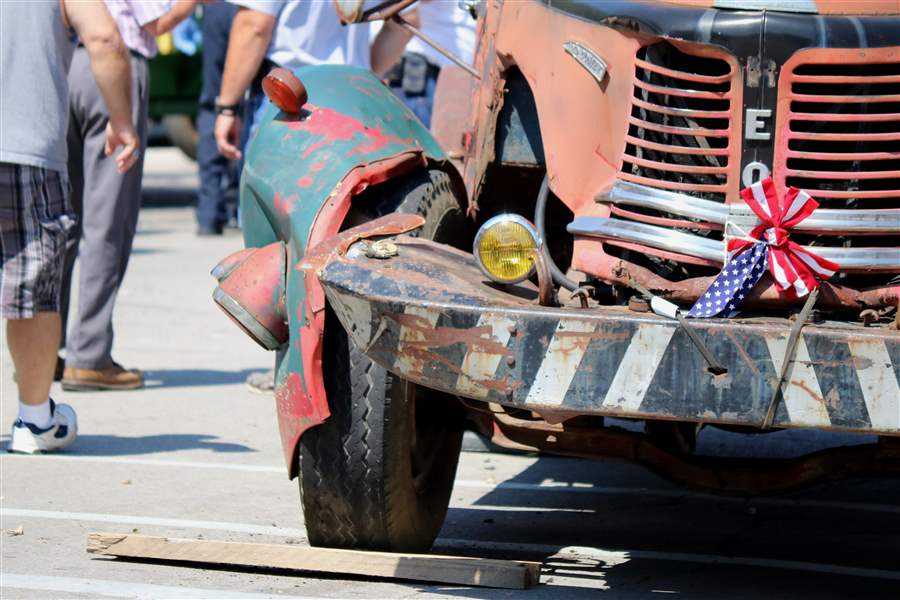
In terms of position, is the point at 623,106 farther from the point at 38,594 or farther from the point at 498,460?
the point at 498,460

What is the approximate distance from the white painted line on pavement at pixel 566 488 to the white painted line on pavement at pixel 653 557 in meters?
0.66

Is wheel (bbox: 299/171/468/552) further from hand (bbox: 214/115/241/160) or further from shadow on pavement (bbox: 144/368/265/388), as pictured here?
shadow on pavement (bbox: 144/368/265/388)

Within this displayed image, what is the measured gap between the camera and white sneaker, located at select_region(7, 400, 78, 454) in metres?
6.45

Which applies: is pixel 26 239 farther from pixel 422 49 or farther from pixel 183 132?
pixel 183 132

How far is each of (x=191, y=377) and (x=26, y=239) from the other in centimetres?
238

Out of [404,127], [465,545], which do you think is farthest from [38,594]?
[404,127]

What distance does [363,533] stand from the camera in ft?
15.2

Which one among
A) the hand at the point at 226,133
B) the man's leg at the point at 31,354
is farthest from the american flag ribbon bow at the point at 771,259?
the hand at the point at 226,133

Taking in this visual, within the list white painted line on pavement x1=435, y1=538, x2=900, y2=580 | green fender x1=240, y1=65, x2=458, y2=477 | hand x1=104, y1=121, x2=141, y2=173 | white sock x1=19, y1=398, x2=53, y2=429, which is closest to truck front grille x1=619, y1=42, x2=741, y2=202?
green fender x1=240, y1=65, x2=458, y2=477

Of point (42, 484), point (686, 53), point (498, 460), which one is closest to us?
point (686, 53)

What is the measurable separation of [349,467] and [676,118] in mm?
1299

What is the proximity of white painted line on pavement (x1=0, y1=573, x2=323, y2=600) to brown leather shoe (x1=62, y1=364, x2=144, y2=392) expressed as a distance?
338 cm

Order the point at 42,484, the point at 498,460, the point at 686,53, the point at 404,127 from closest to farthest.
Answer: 1. the point at 686,53
2. the point at 404,127
3. the point at 42,484
4. the point at 498,460

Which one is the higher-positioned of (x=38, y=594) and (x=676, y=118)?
(x=676, y=118)
